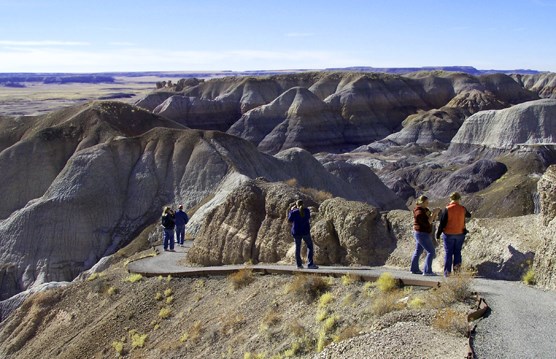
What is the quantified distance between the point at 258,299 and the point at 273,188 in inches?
251

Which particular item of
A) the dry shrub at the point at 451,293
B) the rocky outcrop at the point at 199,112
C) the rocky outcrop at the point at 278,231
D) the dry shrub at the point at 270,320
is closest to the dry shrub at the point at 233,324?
the dry shrub at the point at 270,320

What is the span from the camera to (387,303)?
1169 centimetres

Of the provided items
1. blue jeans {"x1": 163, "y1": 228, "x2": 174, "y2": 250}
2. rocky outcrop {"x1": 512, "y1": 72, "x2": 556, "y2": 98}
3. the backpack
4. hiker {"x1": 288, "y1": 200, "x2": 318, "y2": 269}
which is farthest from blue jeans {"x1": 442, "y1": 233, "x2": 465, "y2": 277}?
rocky outcrop {"x1": 512, "y1": 72, "x2": 556, "y2": 98}

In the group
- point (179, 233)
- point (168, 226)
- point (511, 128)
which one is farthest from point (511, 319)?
point (511, 128)

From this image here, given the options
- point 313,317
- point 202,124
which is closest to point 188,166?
point 313,317

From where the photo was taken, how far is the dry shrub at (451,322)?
31.9ft

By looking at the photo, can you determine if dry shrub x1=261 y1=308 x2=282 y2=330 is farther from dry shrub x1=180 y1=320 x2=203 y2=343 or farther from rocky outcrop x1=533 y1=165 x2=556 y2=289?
rocky outcrop x1=533 y1=165 x2=556 y2=289

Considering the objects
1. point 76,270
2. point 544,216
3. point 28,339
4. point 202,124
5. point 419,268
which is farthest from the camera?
point 202,124

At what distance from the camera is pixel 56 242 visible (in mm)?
42844

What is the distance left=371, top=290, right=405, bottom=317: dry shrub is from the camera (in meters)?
11.5

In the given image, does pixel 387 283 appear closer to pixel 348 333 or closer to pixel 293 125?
pixel 348 333

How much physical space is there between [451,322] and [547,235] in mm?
3596

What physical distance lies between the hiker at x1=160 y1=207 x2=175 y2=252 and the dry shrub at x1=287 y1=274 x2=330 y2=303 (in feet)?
37.2

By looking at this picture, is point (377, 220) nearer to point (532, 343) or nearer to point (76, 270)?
point (532, 343)
